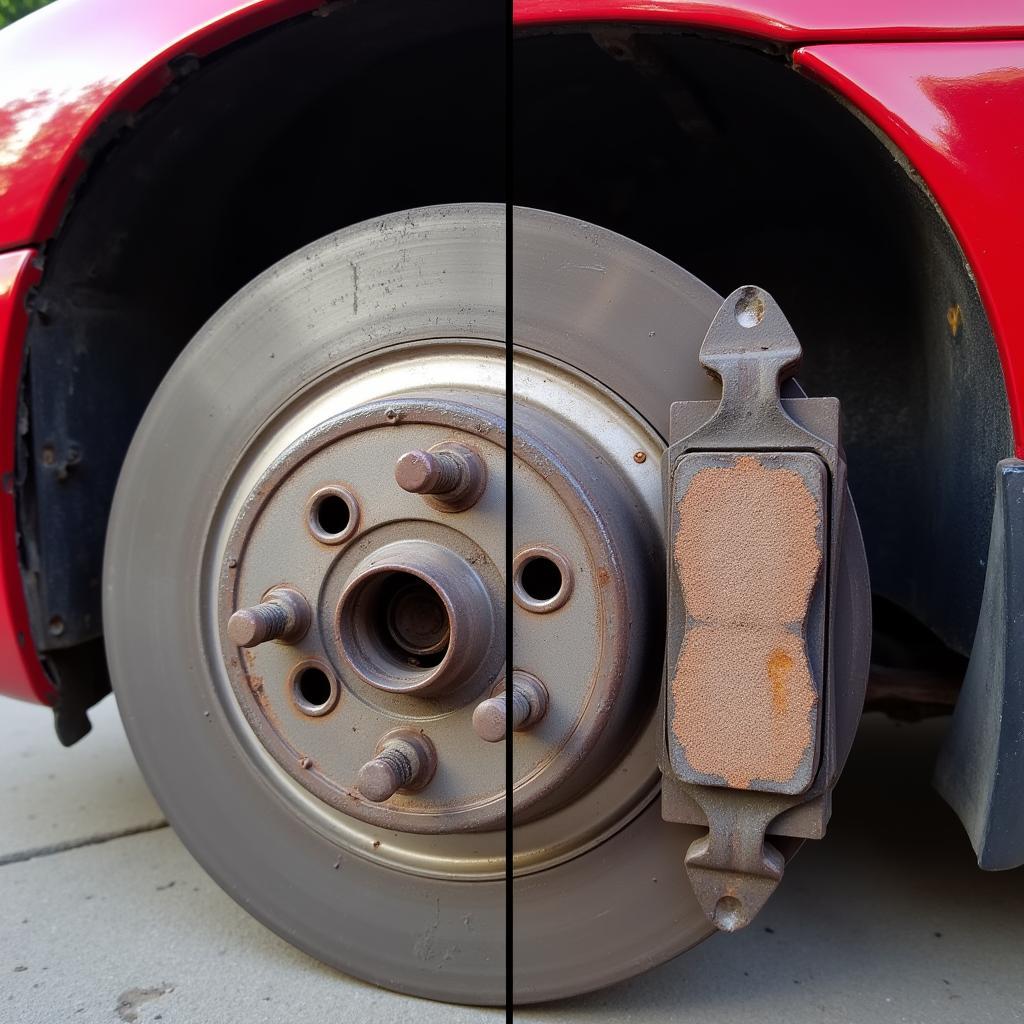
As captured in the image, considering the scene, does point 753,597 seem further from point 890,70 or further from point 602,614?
point 890,70

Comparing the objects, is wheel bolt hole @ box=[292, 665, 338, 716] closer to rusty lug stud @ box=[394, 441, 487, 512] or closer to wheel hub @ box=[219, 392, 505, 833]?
wheel hub @ box=[219, 392, 505, 833]

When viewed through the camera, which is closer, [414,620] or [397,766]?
[397,766]

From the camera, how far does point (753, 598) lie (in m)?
0.74

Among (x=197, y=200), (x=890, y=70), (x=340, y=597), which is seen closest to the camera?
(x=890, y=70)

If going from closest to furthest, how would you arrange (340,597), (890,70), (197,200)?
(890,70)
(340,597)
(197,200)

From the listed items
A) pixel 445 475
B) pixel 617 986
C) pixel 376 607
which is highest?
pixel 445 475

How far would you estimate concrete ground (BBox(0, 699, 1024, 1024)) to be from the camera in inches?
34.8

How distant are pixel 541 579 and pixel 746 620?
0.62 feet

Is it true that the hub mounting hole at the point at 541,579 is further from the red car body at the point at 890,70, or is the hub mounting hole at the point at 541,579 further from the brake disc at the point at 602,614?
the red car body at the point at 890,70

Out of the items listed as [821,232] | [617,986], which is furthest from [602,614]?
[821,232]

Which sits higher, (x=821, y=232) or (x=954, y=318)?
(x=821, y=232)

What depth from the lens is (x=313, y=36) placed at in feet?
3.04

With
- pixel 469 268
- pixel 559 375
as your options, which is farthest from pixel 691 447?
pixel 469 268

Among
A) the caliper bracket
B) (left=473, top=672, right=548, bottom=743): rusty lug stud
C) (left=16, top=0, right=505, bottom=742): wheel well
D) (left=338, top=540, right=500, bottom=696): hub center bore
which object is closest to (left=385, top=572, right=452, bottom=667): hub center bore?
(left=338, top=540, right=500, bottom=696): hub center bore
